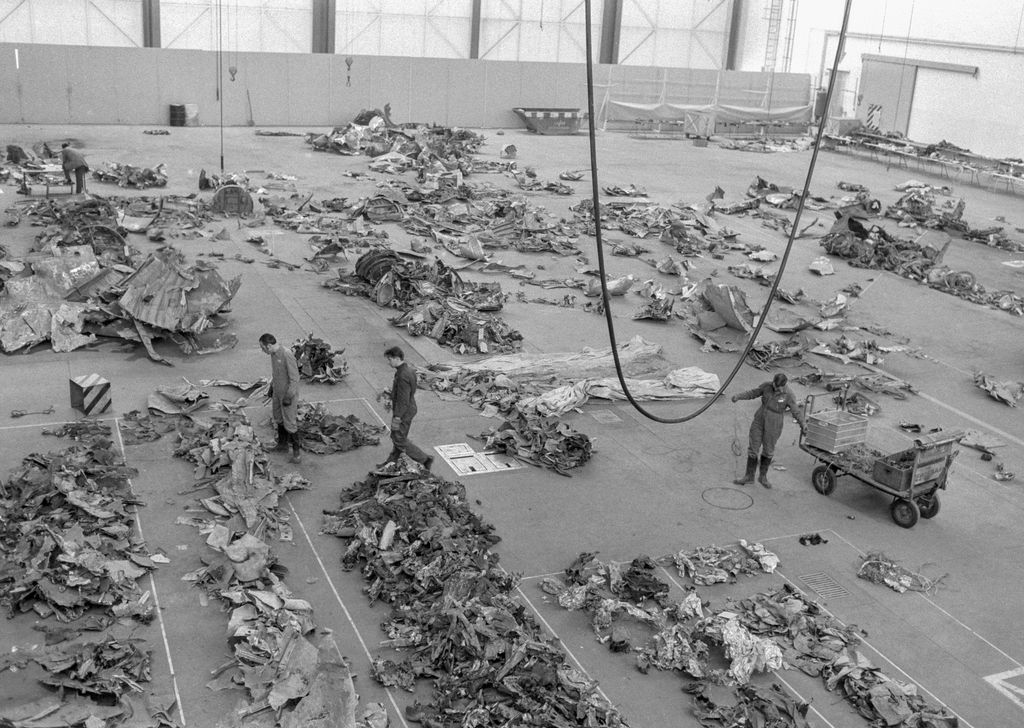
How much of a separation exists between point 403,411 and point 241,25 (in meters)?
36.2

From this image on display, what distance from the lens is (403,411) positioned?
41.8ft

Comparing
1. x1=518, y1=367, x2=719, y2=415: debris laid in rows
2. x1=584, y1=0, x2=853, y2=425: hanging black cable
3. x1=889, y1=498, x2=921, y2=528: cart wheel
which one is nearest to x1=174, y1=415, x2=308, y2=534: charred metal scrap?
x1=518, y1=367, x2=719, y2=415: debris laid in rows

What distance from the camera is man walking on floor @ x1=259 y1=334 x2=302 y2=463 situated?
12867 millimetres

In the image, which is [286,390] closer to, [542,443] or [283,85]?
[542,443]

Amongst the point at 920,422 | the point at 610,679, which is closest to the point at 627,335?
the point at 920,422

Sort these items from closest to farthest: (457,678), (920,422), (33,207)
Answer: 1. (457,678)
2. (920,422)
3. (33,207)

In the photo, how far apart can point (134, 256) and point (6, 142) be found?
1721 centimetres

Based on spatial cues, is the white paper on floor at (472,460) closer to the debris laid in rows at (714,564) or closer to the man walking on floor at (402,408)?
the man walking on floor at (402,408)

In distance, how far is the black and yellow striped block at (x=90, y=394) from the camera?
14031 mm

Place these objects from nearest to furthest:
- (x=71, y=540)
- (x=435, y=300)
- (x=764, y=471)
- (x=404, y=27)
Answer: (x=71, y=540), (x=764, y=471), (x=435, y=300), (x=404, y=27)

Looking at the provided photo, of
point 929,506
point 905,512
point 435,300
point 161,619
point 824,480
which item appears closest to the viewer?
point 161,619

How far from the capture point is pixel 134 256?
21172mm

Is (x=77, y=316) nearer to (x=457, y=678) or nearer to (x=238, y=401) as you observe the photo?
(x=238, y=401)

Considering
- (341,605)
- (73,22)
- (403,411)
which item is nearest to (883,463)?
(403,411)
